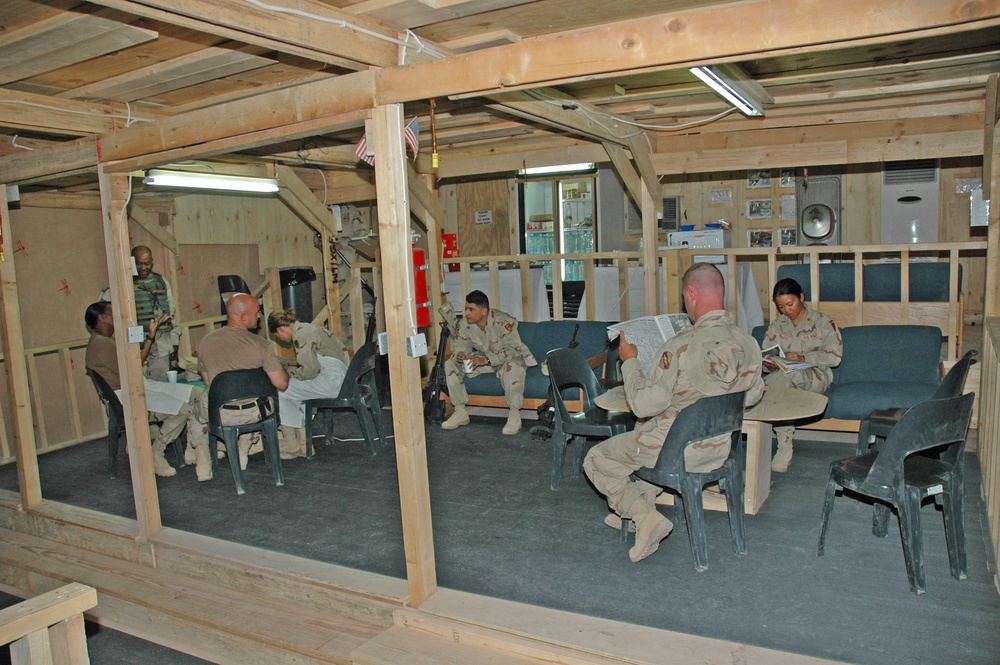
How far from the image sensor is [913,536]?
3.40 metres

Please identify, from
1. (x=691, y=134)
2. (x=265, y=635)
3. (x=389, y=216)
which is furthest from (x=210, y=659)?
(x=691, y=134)

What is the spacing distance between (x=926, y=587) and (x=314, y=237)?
873cm

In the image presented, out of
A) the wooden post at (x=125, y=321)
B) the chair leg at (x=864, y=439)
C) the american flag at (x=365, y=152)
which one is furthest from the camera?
the chair leg at (x=864, y=439)

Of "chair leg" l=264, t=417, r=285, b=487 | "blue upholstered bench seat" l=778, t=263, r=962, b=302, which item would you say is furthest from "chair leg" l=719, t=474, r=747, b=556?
"chair leg" l=264, t=417, r=285, b=487

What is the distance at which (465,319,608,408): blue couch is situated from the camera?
260 inches

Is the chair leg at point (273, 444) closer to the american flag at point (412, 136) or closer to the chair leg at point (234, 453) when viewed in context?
the chair leg at point (234, 453)

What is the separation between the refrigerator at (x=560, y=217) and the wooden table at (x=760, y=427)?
6.02m

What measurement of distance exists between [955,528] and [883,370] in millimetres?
2442

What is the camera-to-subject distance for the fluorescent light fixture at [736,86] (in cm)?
412

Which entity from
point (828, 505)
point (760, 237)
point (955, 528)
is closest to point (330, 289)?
point (760, 237)

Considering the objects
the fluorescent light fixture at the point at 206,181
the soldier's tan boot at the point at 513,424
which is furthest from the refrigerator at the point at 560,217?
the soldier's tan boot at the point at 513,424

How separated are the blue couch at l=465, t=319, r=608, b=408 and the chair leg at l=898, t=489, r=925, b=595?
3334mm

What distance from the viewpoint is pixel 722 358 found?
3631mm

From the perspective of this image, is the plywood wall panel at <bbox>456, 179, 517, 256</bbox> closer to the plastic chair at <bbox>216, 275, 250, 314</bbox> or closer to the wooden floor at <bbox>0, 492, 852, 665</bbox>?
the plastic chair at <bbox>216, 275, 250, 314</bbox>
